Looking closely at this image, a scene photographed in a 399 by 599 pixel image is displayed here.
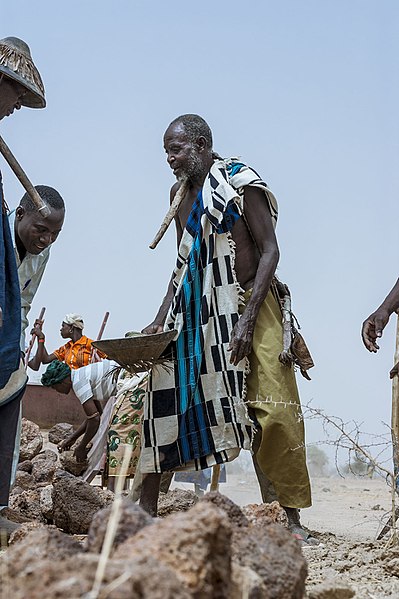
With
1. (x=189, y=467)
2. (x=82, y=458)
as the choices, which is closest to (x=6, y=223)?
(x=189, y=467)

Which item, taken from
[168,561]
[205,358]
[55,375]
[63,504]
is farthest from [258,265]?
[55,375]

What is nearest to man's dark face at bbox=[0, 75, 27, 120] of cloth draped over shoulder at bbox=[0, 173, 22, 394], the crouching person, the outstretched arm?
cloth draped over shoulder at bbox=[0, 173, 22, 394]

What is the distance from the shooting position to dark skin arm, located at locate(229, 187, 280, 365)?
498 cm

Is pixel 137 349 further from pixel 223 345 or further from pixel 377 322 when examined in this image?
pixel 377 322

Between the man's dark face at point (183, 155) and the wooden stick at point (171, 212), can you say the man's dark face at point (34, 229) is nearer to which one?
the wooden stick at point (171, 212)

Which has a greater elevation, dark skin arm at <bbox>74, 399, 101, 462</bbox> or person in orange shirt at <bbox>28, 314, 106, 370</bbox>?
person in orange shirt at <bbox>28, 314, 106, 370</bbox>

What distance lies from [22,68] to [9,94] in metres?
0.16

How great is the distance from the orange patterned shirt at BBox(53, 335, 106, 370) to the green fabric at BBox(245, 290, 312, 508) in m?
6.83

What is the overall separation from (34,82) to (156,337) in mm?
1602

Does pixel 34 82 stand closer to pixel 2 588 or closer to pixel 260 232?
Result: pixel 260 232

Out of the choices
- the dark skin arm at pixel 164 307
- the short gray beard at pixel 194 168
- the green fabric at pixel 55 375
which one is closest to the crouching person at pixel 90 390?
the green fabric at pixel 55 375

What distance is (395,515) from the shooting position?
441 cm

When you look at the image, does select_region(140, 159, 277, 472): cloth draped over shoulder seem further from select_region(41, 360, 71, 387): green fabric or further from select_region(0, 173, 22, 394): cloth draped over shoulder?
select_region(41, 360, 71, 387): green fabric

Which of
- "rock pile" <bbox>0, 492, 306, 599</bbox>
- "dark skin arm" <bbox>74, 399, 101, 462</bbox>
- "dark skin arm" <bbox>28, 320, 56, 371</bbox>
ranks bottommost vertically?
"rock pile" <bbox>0, 492, 306, 599</bbox>
